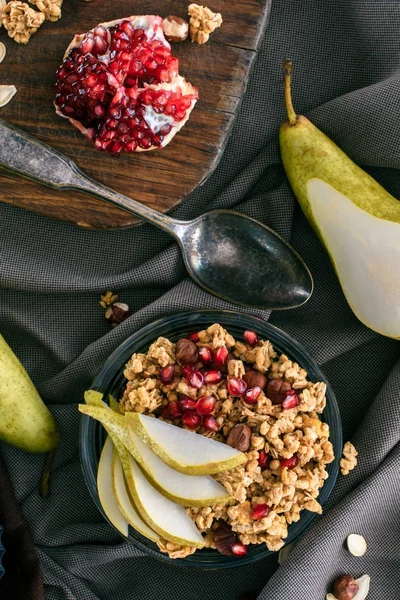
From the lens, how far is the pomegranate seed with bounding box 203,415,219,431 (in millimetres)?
1742

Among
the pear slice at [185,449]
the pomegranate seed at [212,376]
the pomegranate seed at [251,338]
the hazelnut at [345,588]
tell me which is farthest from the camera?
the hazelnut at [345,588]

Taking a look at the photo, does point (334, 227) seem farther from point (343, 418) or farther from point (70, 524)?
point (70, 524)

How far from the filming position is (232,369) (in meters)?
1.76

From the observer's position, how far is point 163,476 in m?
1.71

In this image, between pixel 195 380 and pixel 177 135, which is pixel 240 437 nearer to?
pixel 195 380

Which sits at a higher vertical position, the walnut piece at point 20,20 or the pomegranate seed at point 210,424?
the walnut piece at point 20,20

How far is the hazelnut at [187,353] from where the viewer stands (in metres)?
1.79

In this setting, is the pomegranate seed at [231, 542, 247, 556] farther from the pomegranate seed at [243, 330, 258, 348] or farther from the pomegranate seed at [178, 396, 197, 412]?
the pomegranate seed at [243, 330, 258, 348]

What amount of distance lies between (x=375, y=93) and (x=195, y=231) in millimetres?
638

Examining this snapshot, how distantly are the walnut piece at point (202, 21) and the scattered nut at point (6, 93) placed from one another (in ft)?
1.69

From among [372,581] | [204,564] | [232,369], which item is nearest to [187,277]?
[232,369]

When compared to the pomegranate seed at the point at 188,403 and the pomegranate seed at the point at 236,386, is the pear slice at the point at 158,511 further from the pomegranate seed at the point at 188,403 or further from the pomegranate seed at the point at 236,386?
the pomegranate seed at the point at 236,386

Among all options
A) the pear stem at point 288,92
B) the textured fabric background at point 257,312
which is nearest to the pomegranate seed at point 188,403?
the textured fabric background at point 257,312

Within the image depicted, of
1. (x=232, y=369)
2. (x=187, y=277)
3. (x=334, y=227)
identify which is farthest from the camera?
(x=187, y=277)
